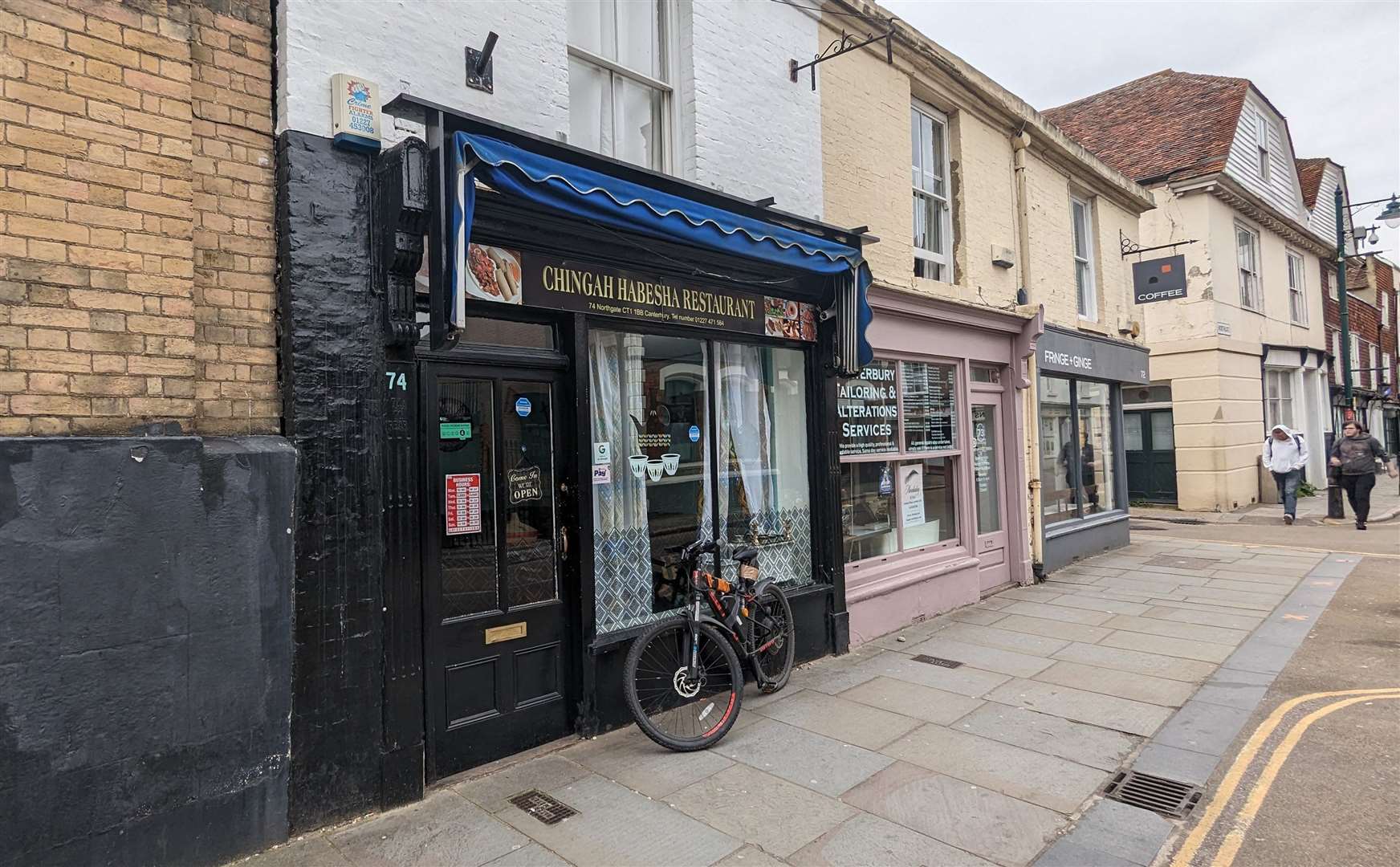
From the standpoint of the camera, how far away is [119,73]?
335 centimetres

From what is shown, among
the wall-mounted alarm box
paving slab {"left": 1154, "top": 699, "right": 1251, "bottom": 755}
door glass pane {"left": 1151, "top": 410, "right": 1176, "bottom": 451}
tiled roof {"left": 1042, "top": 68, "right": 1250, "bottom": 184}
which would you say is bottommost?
paving slab {"left": 1154, "top": 699, "right": 1251, "bottom": 755}

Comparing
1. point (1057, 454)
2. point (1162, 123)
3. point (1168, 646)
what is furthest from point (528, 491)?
point (1162, 123)

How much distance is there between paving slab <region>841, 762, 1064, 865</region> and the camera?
3.58m

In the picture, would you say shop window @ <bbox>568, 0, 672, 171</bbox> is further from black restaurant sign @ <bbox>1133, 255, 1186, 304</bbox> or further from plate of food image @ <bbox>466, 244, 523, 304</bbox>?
black restaurant sign @ <bbox>1133, 255, 1186, 304</bbox>

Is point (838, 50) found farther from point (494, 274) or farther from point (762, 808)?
point (762, 808)

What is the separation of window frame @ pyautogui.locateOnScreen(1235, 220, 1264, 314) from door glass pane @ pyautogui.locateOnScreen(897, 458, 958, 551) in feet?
43.5

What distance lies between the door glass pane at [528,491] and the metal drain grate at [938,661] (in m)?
3.32

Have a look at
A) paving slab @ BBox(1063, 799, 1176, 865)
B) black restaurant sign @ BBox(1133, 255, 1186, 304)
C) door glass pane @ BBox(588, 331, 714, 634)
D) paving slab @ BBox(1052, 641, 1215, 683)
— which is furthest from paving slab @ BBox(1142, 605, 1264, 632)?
black restaurant sign @ BBox(1133, 255, 1186, 304)

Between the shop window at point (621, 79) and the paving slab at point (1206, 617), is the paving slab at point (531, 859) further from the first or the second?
the paving slab at point (1206, 617)

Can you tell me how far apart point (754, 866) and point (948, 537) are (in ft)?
19.7

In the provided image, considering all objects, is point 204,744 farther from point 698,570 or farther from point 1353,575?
point 1353,575

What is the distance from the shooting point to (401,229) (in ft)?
13.1

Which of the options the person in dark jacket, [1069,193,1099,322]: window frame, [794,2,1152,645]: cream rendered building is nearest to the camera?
[794,2,1152,645]: cream rendered building

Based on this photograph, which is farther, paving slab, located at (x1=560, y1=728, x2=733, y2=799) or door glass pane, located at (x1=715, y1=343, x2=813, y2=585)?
door glass pane, located at (x1=715, y1=343, x2=813, y2=585)
